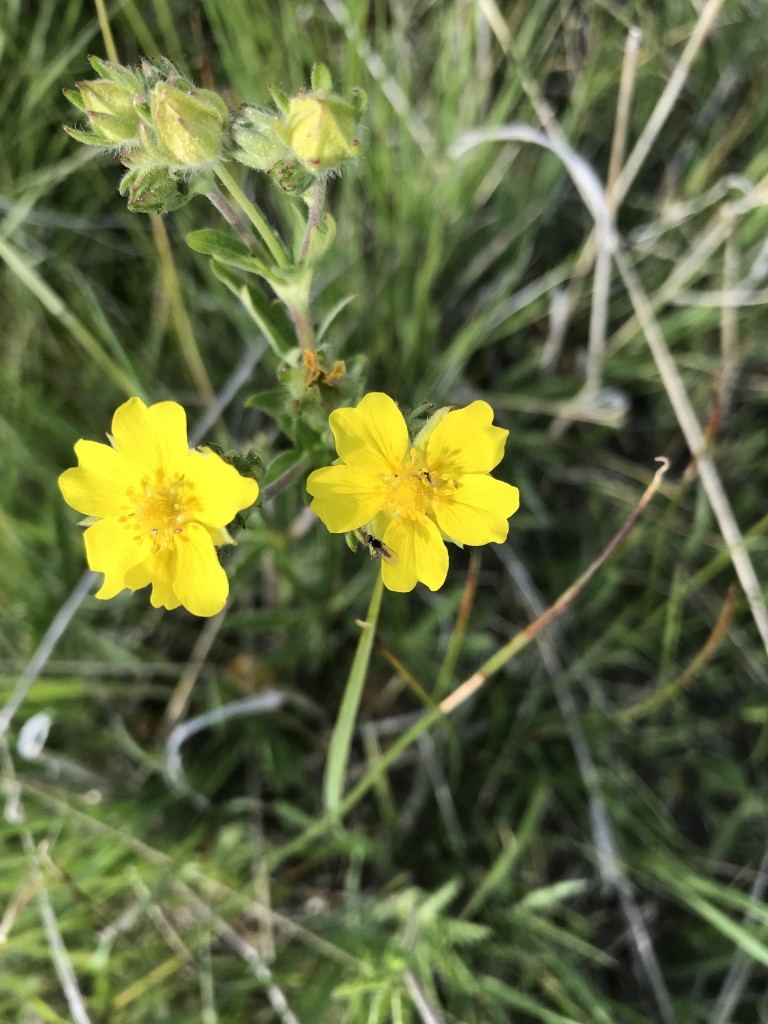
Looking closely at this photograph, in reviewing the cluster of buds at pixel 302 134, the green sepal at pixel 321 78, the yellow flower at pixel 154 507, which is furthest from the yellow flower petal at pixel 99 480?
the green sepal at pixel 321 78

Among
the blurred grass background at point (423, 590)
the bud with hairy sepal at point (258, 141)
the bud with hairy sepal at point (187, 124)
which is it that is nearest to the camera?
the bud with hairy sepal at point (187, 124)

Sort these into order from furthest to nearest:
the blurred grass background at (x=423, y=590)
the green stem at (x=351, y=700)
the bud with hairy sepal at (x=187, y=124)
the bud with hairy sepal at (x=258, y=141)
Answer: the blurred grass background at (x=423, y=590) → the green stem at (x=351, y=700) → the bud with hairy sepal at (x=258, y=141) → the bud with hairy sepal at (x=187, y=124)

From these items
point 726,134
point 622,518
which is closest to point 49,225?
point 622,518

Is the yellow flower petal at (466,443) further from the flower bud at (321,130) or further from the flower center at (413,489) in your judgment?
the flower bud at (321,130)

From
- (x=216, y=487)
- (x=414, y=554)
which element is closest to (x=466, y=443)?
(x=414, y=554)

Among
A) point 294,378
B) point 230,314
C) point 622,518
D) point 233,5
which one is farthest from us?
point 622,518

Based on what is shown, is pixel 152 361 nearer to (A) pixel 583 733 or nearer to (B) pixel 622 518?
(B) pixel 622 518

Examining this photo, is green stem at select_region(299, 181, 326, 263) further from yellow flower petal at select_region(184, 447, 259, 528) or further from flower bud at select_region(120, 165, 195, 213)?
yellow flower petal at select_region(184, 447, 259, 528)

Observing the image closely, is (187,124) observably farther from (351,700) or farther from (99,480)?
(351,700)
